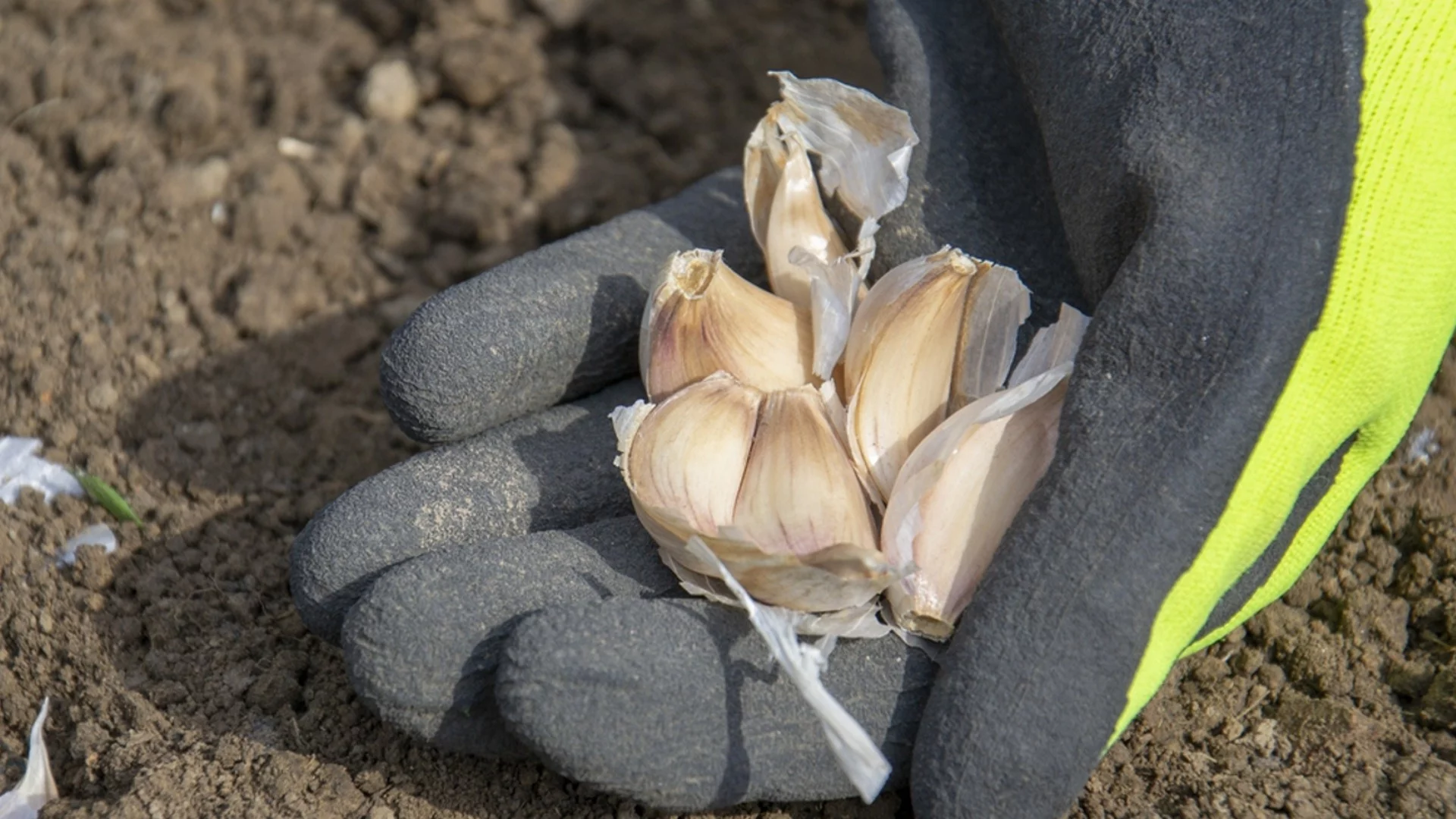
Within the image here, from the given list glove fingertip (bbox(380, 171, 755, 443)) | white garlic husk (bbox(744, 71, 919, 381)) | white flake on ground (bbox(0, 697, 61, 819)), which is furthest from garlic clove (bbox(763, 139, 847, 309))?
white flake on ground (bbox(0, 697, 61, 819))

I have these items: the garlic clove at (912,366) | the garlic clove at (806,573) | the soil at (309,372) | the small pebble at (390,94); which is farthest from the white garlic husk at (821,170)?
the small pebble at (390,94)

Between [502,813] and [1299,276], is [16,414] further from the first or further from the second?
[1299,276]

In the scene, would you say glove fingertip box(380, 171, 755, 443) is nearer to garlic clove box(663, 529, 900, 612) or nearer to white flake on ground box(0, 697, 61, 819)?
garlic clove box(663, 529, 900, 612)

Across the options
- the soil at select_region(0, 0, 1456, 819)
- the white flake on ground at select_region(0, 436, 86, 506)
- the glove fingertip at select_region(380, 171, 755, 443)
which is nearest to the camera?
the soil at select_region(0, 0, 1456, 819)

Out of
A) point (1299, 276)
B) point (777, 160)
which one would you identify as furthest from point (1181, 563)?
point (777, 160)

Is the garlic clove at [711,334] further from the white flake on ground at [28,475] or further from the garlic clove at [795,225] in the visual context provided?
the white flake on ground at [28,475]
